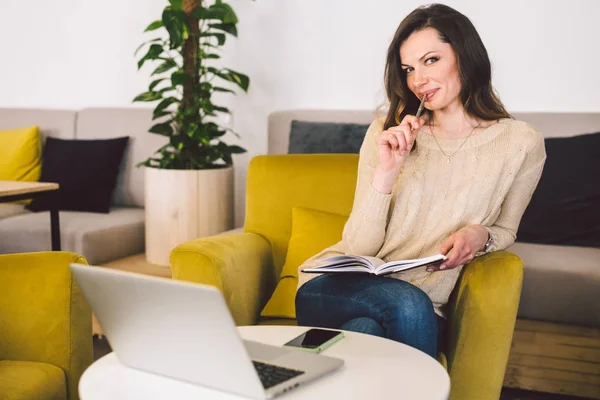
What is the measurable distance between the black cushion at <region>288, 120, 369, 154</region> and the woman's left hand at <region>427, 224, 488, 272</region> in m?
1.22

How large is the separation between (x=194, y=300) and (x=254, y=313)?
92 centimetres

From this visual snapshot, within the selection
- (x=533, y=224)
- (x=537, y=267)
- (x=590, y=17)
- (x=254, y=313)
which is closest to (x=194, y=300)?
(x=254, y=313)

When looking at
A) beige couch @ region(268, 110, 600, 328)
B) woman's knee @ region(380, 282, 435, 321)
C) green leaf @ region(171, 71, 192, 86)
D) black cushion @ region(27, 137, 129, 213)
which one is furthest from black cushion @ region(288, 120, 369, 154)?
woman's knee @ region(380, 282, 435, 321)

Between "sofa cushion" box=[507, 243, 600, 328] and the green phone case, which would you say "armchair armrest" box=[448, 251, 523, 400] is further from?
"sofa cushion" box=[507, 243, 600, 328]

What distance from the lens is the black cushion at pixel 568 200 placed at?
7.89ft

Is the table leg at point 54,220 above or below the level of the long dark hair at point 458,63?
below

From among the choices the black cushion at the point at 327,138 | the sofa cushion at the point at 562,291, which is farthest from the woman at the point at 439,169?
the black cushion at the point at 327,138

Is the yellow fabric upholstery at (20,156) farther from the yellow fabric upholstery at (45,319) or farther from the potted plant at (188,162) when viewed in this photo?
the yellow fabric upholstery at (45,319)

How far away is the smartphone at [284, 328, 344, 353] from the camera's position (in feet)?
3.75

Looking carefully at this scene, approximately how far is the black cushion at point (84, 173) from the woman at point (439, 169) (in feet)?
6.11

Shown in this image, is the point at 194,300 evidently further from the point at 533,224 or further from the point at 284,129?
the point at 284,129

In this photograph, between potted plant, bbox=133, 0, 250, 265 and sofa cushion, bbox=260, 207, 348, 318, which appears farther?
potted plant, bbox=133, 0, 250, 265

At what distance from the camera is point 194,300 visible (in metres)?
0.86

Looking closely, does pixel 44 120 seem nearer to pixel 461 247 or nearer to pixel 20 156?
pixel 20 156
